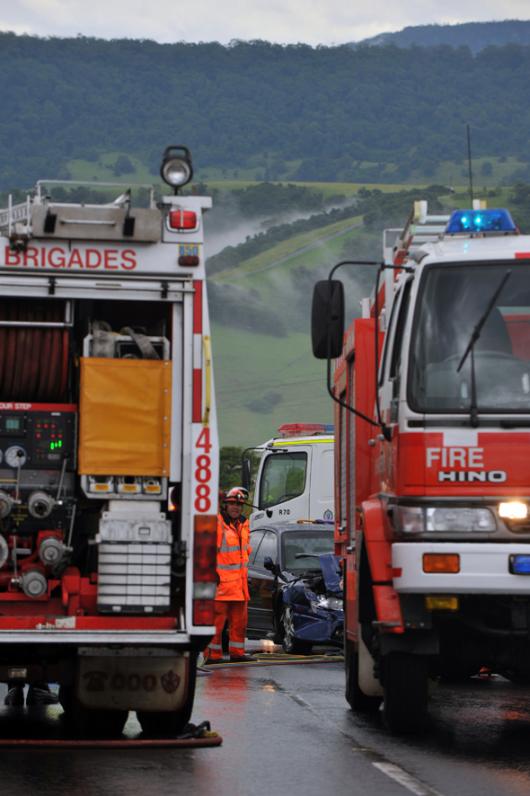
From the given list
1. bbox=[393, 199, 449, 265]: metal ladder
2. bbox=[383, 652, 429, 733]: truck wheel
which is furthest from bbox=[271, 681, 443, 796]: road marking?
bbox=[393, 199, 449, 265]: metal ladder

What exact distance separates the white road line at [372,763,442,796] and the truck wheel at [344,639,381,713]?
9.49 ft

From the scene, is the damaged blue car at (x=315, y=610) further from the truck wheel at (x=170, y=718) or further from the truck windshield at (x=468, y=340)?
the truck windshield at (x=468, y=340)

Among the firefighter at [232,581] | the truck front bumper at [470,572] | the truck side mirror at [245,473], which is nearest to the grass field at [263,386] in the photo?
the truck side mirror at [245,473]

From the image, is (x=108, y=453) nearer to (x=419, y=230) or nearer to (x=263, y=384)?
(x=419, y=230)

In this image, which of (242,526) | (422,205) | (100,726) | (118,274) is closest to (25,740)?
(100,726)

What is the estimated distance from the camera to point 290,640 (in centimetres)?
1998

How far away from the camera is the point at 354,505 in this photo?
1288 cm

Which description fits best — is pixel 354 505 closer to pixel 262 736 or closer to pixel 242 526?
pixel 262 736

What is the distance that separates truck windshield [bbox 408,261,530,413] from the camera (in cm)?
1019

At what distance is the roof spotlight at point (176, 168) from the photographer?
34.8 ft

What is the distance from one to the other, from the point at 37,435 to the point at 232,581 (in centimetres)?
783

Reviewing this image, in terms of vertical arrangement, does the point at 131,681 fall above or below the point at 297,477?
below

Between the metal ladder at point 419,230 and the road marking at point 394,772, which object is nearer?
the road marking at point 394,772

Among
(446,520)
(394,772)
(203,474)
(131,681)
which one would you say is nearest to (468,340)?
(446,520)
